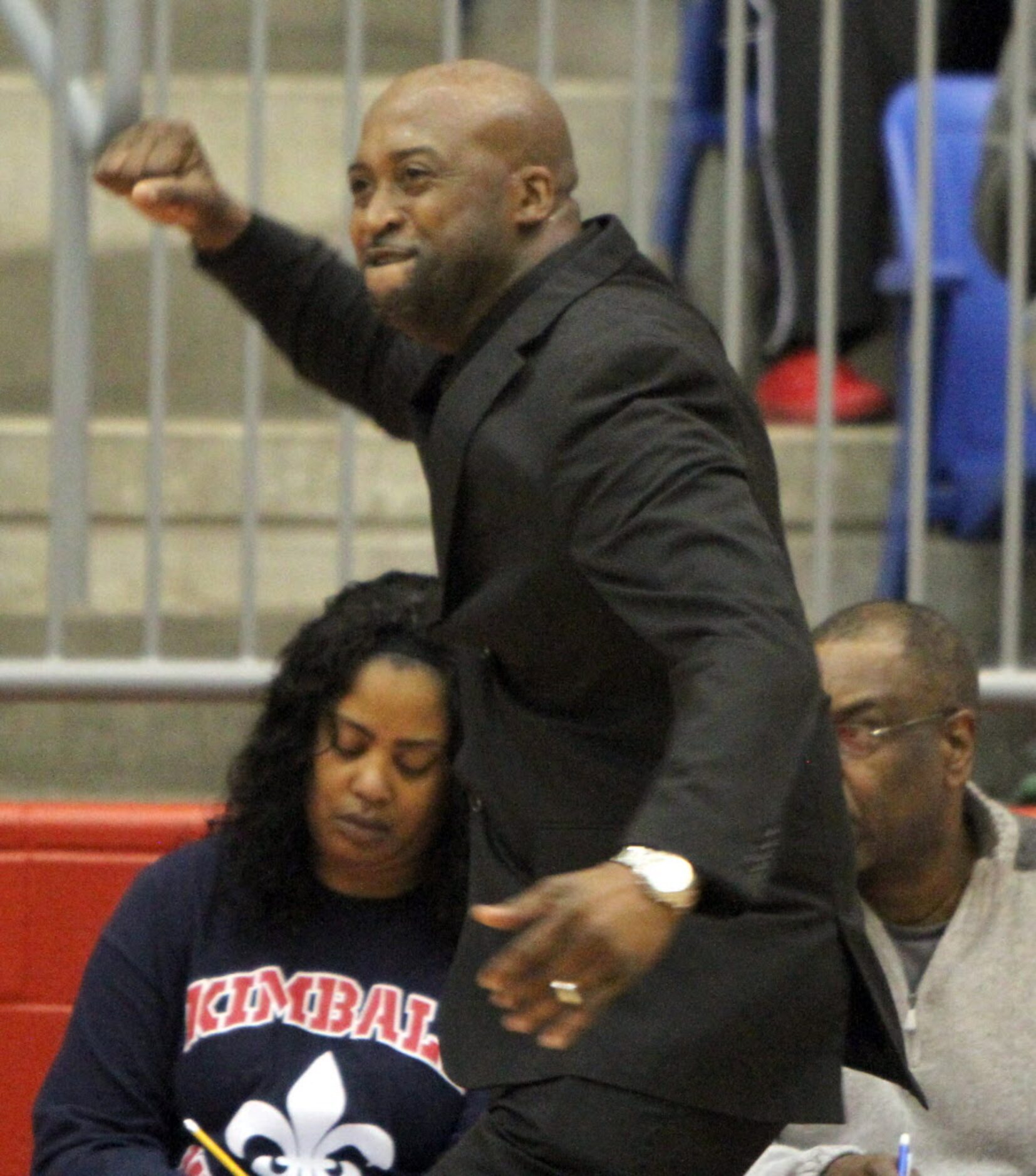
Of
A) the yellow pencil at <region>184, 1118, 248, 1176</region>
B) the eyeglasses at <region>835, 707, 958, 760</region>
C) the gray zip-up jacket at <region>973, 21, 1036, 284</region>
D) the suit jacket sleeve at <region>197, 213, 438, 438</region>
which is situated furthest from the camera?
the gray zip-up jacket at <region>973, 21, 1036, 284</region>

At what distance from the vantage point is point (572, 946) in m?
1.78

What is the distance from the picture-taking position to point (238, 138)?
5000 mm

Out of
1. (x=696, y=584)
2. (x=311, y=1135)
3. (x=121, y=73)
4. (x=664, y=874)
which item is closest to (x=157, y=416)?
(x=121, y=73)

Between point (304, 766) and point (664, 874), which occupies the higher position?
point (664, 874)

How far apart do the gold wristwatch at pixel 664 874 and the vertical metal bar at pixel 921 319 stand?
1940mm

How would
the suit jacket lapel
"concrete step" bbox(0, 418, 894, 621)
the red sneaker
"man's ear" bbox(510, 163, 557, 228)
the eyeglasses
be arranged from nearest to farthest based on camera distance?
1. the suit jacket lapel
2. "man's ear" bbox(510, 163, 557, 228)
3. the eyeglasses
4. "concrete step" bbox(0, 418, 894, 621)
5. the red sneaker

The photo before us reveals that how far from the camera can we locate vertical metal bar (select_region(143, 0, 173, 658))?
369cm

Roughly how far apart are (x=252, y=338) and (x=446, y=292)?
153cm

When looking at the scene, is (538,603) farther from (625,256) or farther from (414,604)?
(414,604)

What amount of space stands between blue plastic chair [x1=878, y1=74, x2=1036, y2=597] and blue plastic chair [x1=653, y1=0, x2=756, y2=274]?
32cm

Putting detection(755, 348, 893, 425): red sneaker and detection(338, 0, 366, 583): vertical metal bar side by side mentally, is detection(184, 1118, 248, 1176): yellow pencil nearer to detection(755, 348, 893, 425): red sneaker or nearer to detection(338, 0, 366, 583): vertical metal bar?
detection(338, 0, 366, 583): vertical metal bar

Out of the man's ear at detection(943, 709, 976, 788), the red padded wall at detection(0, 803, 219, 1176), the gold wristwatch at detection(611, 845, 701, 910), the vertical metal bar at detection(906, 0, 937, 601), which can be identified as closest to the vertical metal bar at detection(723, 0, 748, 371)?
the vertical metal bar at detection(906, 0, 937, 601)

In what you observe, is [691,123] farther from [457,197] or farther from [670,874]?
[670,874]

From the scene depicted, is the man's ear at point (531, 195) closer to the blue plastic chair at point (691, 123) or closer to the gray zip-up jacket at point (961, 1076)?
the gray zip-up jacket at point (961, 1076)
